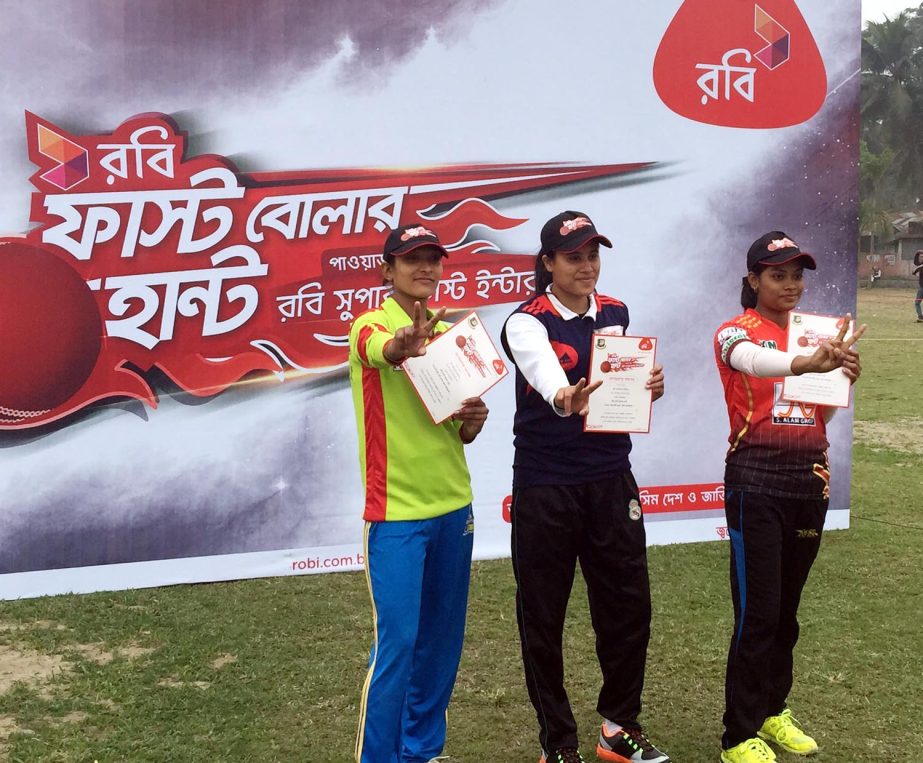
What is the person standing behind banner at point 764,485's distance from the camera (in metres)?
3.35

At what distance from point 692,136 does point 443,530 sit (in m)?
3.78

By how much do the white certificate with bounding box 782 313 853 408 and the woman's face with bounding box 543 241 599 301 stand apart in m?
0.67

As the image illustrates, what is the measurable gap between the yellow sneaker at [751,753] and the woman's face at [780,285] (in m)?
1.45

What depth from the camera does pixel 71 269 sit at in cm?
516

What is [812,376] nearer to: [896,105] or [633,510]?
[633,510]

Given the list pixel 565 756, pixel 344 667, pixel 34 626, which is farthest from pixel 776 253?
pixel 34 626

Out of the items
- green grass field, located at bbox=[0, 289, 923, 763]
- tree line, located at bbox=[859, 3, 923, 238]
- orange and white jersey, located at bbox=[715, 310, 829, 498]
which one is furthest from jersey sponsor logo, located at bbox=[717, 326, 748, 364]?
tree line, located at bbox=[859, 3, 923, 238]

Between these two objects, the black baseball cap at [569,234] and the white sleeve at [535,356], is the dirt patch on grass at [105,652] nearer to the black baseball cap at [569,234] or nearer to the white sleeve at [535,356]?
the white sleeve at [535,356]

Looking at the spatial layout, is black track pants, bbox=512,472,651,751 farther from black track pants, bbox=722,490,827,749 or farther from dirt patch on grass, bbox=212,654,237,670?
dirt patch on grass, bbox=212,654,237,670

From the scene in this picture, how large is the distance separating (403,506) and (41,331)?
292 cm

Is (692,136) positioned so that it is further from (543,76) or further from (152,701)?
(152,701)

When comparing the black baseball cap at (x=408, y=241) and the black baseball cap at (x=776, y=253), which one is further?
the black baseball cap at (x=776, y=253)

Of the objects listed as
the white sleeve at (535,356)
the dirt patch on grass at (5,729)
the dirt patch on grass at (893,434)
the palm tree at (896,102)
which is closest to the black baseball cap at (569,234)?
the white sleeve at (535,356)

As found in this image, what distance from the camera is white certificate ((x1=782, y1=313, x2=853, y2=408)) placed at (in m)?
3.30
